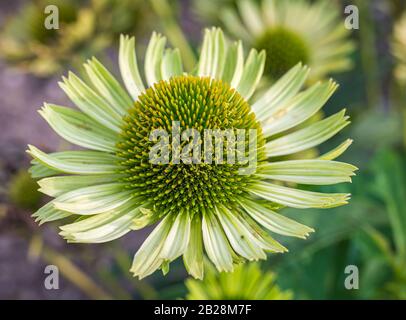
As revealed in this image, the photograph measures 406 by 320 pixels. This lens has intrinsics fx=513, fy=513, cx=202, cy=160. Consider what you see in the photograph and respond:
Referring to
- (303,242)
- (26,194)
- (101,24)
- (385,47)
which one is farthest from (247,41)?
(385,47)

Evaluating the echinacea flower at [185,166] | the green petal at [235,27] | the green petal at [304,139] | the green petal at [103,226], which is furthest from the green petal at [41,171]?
the green petal at [235,27]

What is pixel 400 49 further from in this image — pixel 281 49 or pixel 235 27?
pixel 235 27

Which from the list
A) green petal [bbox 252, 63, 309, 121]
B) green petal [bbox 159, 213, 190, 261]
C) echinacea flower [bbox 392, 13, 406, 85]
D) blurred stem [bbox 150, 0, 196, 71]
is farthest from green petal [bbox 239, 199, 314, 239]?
echinacea flower [bbox 392, 13, 406, 85]

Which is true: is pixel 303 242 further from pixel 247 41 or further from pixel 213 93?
pixel 247 41

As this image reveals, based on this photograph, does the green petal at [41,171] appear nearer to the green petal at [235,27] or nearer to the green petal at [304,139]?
the green petal at [304,139]
